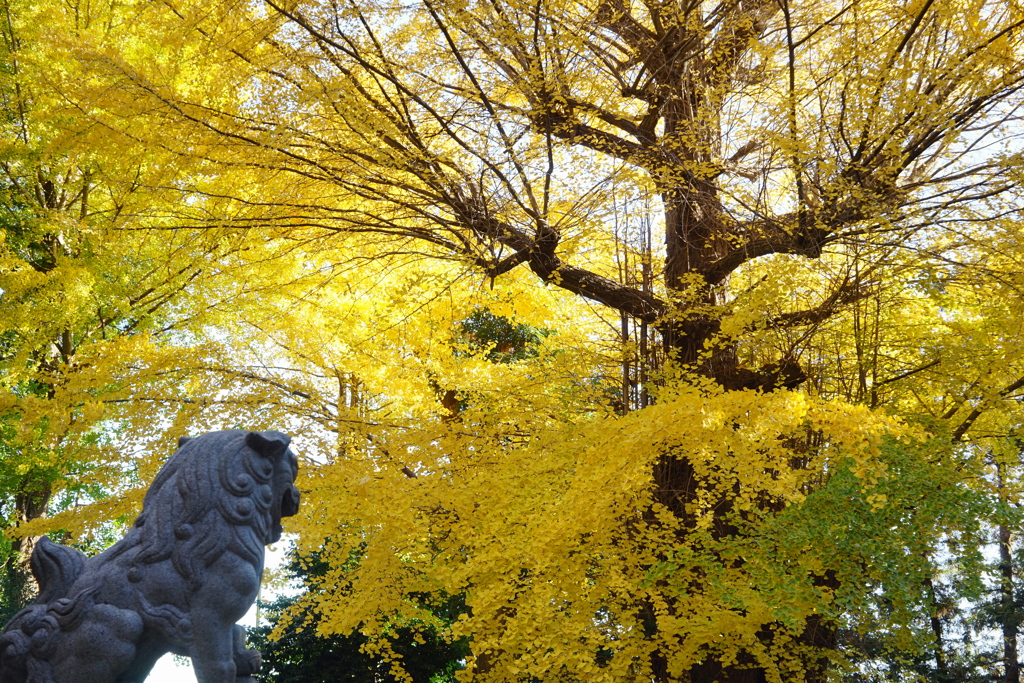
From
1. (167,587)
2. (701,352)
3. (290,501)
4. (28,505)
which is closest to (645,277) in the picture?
(701,352)

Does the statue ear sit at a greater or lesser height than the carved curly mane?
greater

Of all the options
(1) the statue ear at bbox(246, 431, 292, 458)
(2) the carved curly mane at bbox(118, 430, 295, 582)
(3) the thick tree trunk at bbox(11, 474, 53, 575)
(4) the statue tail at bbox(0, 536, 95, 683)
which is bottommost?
(4) the statue tail at bbox(0, 536, 95, 683)

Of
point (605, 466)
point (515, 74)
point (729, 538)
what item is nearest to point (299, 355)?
point (515, 74)

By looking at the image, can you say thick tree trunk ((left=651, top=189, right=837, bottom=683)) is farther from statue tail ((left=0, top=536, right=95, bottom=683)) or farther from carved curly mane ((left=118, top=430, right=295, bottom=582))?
statue tail ((left=0, top=536, right=95, bottom=683))

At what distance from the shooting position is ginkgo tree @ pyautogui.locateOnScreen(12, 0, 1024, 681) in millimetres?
6035

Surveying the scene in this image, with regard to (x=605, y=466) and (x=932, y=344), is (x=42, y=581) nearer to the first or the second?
(x=605, y=466)

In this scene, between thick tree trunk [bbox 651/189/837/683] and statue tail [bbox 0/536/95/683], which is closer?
statue tail [bbox 0/536/95/683]

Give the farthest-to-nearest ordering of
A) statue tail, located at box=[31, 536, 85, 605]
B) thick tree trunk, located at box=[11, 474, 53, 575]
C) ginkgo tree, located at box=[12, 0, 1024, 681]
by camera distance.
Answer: thick tree trunk, located at box=[11, 474, 53, 575] → ginkgo tree, located at box=[12, 0, 1024, 681] → statue tail, located at box=[31, 536, 85, 605]

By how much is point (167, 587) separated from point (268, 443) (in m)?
0.66

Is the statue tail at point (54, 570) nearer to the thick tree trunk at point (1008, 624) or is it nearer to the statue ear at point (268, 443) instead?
the statue ear at point (268, 443)

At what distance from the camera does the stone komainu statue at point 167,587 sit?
10.2ft

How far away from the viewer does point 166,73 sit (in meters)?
8.78

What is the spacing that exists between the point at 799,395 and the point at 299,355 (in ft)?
19.7

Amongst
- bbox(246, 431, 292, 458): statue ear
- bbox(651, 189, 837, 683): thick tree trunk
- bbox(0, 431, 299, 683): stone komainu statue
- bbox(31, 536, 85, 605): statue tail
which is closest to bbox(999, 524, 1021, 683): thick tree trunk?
bbox(651, 189, 837, 683): thick tree trunk
